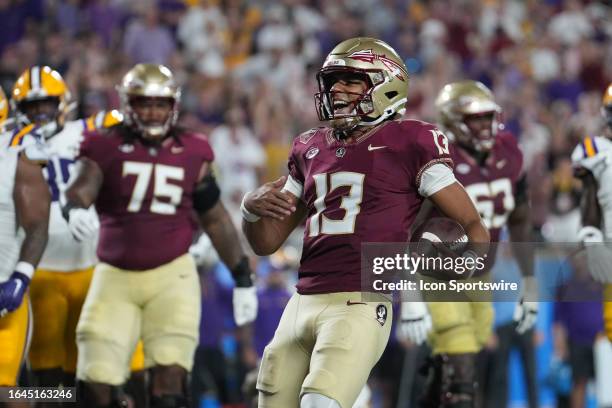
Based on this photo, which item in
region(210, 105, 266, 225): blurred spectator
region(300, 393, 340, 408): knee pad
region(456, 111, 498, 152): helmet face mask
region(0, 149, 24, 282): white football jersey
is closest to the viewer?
region(300, 393, 340, 408): knee pad

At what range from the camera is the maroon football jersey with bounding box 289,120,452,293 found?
486cm

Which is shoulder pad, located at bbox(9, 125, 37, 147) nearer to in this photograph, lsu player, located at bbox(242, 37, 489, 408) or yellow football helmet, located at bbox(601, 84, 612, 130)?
lsu player, located at bbox(242, 37, 489, 408)

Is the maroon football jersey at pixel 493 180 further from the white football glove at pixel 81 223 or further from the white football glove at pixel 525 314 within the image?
the white football glove at pixel 81 223

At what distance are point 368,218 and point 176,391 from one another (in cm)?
187

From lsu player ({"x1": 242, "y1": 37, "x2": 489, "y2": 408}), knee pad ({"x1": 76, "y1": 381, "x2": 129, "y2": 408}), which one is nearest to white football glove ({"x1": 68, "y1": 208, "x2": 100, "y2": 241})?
knee pad ({"x1": 76, "y1": 381, "x2": 129, "y2": 408})

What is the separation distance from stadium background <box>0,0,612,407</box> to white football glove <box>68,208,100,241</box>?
2.71m

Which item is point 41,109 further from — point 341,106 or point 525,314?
point 525,314

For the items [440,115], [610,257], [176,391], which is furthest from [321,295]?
[440,115]

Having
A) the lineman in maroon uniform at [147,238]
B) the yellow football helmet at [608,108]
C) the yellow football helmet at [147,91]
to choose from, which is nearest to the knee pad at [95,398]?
the lineman in maroon uniform at [147,238]

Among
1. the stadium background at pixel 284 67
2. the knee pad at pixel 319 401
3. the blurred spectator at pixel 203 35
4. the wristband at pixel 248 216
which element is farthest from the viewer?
the blurred spectator at pixel 203 35

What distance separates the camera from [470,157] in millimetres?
7242

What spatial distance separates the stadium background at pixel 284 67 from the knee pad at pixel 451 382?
2.46 meters

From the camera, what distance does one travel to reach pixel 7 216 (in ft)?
19.4

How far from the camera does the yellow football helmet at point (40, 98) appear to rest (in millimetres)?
7039
